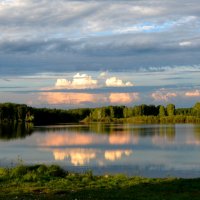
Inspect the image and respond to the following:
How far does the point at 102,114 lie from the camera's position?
18038cm

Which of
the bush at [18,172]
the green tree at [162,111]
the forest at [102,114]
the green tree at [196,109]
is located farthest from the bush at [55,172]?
the green tree at [162,111]

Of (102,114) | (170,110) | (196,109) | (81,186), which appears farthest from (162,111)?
(81,186)

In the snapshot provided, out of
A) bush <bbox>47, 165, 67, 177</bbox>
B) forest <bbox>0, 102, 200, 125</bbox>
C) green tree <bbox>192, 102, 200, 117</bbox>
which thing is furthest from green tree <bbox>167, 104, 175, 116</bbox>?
bush <bbox>47, 165, 67, 177</bbox>

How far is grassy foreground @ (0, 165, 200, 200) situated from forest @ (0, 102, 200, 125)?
12293 centimetres

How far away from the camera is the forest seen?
149 m

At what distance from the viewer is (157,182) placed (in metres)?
16.4

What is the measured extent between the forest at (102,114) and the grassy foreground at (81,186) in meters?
123

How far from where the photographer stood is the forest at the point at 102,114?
149m

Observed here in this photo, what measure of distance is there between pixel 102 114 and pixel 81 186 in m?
165

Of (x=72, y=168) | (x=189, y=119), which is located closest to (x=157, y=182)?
(x=72, y=168)

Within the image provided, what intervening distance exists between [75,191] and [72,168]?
11.2m

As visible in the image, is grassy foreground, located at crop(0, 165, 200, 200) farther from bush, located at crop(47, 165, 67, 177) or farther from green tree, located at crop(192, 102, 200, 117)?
green tree, located at crop(192, 102, 200, 117)

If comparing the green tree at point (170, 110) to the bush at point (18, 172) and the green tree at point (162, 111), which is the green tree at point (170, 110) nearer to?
the green tree at point (162, 111)

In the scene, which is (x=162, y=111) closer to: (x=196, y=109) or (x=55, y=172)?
(x=196, y=109)
